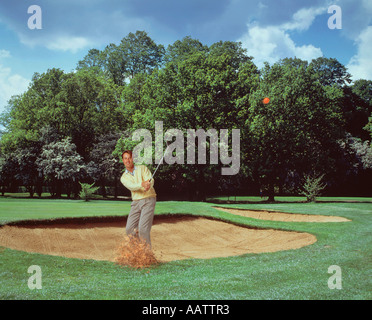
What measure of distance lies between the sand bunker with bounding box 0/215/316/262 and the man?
6.19ft

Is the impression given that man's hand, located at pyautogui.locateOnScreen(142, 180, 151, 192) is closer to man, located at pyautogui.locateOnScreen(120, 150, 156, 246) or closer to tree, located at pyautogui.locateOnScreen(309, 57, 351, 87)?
man, located at pyautogui.locateOnScreen(120, 150, 156, 246)

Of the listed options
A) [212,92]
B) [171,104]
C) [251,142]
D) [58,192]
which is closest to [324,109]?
[251,142]

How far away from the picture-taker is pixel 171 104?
33.4 metres

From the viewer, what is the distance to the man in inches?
310

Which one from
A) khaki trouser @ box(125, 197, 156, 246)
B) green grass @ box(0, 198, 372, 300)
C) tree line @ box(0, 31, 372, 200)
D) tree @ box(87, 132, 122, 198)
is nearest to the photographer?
green grass @ box(0, 198, 372, 300)

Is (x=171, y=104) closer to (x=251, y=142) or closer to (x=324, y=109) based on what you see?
(x=251, y=142)

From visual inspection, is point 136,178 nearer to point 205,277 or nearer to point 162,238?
point 205,277

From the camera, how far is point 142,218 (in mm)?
7984

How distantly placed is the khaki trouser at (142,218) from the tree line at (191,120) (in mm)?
23608

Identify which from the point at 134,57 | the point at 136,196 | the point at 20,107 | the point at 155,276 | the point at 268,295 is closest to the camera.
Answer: the point at 268,295

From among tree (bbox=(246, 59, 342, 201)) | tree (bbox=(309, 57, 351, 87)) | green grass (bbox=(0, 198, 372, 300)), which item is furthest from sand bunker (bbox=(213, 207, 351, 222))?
tree (bbox=(309, 57, 351, 87))

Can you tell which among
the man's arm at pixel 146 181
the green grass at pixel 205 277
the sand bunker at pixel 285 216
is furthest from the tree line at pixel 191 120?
the man's arm at pixel 146 181

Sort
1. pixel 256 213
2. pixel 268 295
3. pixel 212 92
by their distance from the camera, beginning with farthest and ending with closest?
1. pixel 212 92
2. pixel 256 213
3. pixel 268 295
